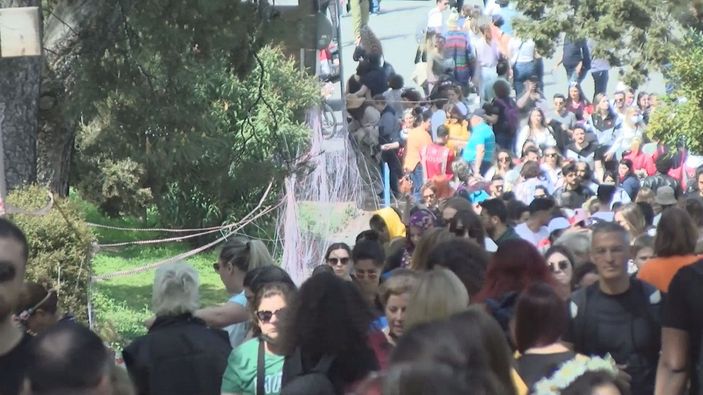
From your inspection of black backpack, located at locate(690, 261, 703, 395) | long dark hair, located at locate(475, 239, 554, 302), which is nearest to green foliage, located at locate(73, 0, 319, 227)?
long dark hair, located at locate(475, 239, 554, 302)

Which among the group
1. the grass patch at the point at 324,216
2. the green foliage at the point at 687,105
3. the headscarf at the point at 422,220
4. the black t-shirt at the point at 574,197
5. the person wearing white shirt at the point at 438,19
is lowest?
the grass patch at the point at 324,216

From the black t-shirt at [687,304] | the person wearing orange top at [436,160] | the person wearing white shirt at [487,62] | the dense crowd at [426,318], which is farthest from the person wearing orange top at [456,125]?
the black t-shirt at [687,304]

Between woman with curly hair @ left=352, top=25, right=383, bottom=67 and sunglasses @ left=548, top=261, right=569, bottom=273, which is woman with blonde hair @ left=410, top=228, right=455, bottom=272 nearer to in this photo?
sunglasses @ left=548, top=261, right=569, bottom=273

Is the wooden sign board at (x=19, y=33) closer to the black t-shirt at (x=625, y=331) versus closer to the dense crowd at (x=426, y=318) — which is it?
the dense crowd at (x=426, y=318)

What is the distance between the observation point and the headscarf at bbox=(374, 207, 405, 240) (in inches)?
452

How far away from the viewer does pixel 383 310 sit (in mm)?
6582

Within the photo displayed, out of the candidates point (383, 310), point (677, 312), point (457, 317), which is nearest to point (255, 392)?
point (383, 310)

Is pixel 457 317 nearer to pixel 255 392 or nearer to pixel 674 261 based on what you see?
pixel 255 392

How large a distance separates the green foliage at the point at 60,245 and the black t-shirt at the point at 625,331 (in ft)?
16.9

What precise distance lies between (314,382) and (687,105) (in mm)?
8033

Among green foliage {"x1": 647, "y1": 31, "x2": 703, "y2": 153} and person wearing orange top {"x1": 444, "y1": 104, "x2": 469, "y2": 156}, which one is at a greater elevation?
green foliage {"x1": 647, "y1": 31, "x2": 703, "y2": 153}

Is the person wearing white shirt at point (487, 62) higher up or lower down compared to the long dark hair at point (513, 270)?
higher up

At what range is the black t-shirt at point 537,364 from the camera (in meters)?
4.89

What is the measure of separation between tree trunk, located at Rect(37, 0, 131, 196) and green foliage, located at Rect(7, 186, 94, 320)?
2.26ft
